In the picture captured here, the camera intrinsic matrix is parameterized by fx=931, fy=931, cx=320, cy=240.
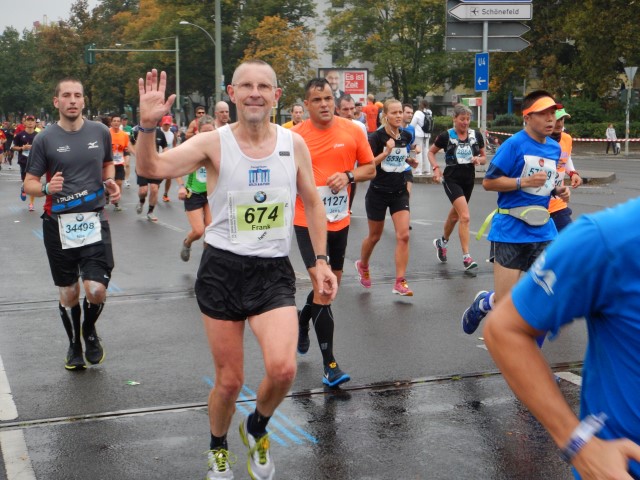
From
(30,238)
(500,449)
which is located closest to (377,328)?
(500,449)

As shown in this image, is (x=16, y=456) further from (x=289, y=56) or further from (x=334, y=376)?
(x=289, y=56)

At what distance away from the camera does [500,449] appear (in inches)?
195

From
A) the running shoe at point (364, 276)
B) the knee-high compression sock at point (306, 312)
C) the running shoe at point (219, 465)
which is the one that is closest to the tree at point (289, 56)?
the running shoe at point (364, 276)

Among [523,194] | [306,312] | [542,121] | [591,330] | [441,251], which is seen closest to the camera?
[591,330]

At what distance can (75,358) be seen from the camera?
22.1 ft

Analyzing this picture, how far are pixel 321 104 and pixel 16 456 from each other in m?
3.28

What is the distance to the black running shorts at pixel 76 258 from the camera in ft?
21.6

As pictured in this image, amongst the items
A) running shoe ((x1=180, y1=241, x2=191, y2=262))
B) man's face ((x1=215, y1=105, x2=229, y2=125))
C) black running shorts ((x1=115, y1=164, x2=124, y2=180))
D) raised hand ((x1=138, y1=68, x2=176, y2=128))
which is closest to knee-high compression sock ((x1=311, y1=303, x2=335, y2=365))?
raised hand ((x1=138, y1=68, x2=176, y2=128))

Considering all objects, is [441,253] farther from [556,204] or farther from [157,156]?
[157,156]

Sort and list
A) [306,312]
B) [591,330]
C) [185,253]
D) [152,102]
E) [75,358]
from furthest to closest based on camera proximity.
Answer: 1. [185,253]
2. [306,312]
3. [75,358]
4. [152,102]
5. [591,330]

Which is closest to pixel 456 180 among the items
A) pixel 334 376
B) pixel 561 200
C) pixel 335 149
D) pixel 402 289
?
pixel 402 289

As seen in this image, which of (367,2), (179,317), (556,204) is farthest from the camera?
(367,2)

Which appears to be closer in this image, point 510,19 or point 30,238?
point 30,238

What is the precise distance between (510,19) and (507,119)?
111 ft
